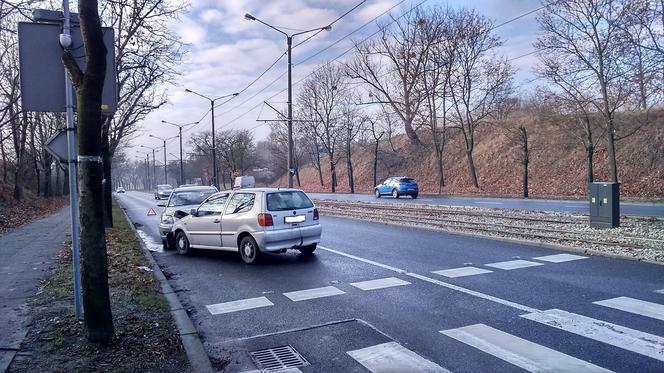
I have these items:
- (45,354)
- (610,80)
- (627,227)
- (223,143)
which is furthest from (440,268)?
(223,143)

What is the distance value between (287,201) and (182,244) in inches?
129

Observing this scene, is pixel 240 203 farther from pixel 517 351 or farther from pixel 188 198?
pixel 517 351

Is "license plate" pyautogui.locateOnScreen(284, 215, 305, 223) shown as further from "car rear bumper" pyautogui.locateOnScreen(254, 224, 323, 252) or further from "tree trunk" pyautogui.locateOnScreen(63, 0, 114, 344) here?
"tree trunk" pyautogui.locateOnScreen(63, 0, 114, 344)

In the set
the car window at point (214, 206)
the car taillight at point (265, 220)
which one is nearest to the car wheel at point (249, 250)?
the car taillight at point (265, 220)

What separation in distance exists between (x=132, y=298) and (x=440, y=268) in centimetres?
521

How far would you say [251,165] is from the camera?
268 ft

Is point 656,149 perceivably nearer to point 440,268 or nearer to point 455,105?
point 455,105

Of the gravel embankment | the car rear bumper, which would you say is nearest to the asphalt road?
the car rear bumper

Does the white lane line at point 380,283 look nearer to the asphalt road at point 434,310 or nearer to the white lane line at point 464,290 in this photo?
the asphalt road at point 434,310

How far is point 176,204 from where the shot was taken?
48.2 feet

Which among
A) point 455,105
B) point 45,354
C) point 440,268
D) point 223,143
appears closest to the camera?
point 45,354

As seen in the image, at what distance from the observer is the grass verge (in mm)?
4684

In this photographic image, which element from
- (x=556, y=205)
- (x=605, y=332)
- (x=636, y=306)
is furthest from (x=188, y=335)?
(x=556, y=205)

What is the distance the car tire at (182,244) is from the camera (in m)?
12.2
